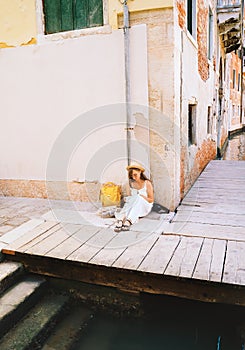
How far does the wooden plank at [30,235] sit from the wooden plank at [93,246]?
675mm

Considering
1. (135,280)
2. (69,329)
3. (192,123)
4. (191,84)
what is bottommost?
(69,329)

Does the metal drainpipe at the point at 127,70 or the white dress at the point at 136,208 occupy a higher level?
the metal drainpipe at the point at 127,70

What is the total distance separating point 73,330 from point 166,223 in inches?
66.6

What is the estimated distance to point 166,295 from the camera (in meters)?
3.19

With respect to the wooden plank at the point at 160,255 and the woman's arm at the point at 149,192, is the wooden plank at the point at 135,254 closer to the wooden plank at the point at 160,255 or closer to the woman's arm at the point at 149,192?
the wooden plank at the point at 160,255

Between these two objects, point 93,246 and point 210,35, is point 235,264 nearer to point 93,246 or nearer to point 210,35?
point 93,246

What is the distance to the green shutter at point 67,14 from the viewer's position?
15.4 feet

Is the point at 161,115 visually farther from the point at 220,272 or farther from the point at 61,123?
the point at 220,272

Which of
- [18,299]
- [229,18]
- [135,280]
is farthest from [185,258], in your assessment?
[229,18]

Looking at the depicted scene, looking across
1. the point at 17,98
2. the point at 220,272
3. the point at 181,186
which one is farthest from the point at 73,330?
the point at 17,98

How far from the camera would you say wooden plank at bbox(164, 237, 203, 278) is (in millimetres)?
2861

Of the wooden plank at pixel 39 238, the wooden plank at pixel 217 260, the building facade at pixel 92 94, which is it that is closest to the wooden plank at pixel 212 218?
the building facade at pixel 92 94

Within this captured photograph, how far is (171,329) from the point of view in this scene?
10.4 ft

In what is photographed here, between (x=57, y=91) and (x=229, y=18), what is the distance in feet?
21.7
